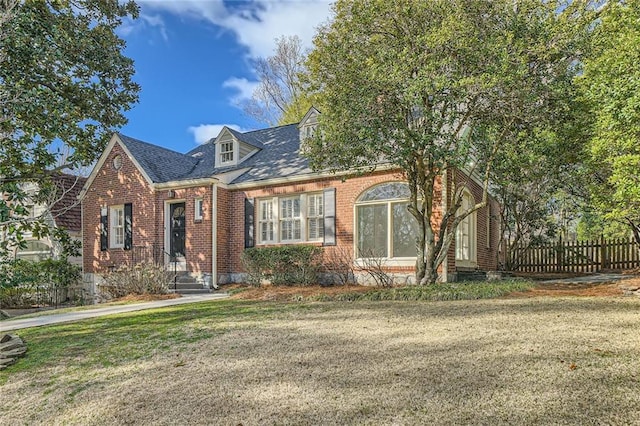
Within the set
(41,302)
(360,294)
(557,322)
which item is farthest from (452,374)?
(41,302)

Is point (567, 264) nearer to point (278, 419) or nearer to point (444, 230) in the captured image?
point (444, 230)

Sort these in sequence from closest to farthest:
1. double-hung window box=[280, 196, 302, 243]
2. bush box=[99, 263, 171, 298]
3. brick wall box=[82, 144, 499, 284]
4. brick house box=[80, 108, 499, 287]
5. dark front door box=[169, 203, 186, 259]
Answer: brick house box=[80, 108, 499, 287], bush box=[99, 263, 171, 298], brick wall box=[82, 144, 499, 284], double-hung window box=[280, 196, 302, 243], dark front door box=[169, 203, 186, 259]

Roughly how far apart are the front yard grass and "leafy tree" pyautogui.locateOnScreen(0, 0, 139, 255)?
9.14 ft

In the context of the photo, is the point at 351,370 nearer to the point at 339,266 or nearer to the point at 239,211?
the point at 339,266

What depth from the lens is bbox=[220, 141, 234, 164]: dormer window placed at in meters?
16.7

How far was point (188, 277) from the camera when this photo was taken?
47.5ft

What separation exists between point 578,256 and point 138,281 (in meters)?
16.5

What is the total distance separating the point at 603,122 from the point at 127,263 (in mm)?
15011

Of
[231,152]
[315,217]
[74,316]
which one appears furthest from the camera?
[231,152]

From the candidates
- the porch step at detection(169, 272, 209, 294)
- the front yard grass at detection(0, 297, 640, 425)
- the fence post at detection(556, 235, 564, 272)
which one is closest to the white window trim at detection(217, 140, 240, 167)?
the porch step at detection(169, 272, 209, 294)

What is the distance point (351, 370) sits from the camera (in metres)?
4.20

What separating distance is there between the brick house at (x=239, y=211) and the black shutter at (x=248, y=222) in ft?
0.12

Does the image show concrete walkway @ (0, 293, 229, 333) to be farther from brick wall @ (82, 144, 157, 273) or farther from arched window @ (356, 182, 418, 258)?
arched window @ (356, 182, 418, 258)

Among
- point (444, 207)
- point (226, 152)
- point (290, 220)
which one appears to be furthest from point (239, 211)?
point (444, 207)
